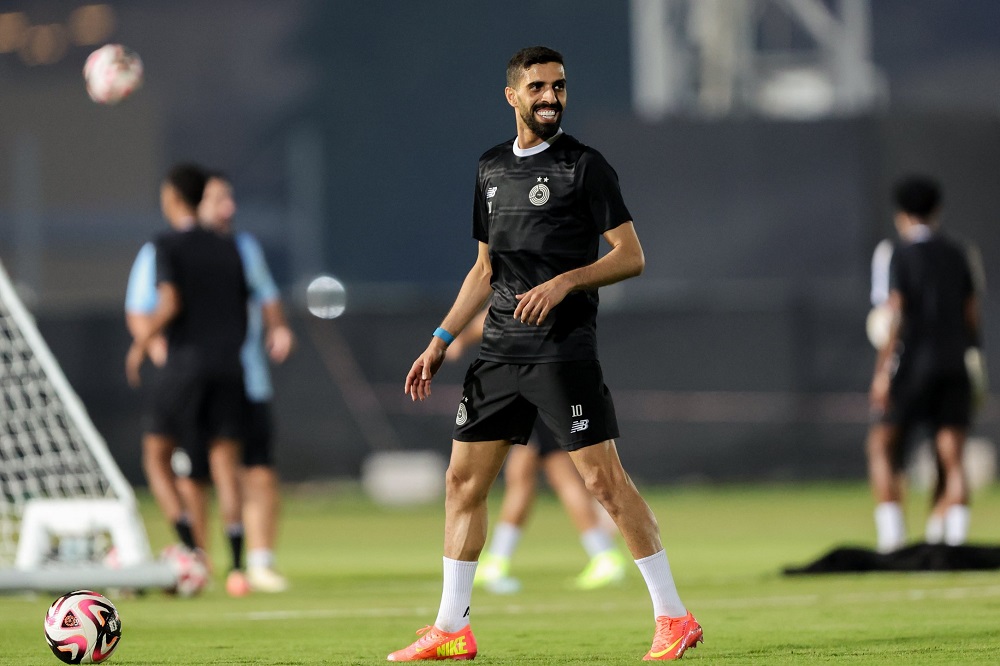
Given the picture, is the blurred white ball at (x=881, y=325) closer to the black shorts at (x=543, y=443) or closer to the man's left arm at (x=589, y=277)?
the black shorts at (x=543, y=443)

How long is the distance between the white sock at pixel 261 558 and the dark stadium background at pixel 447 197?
34.8ft

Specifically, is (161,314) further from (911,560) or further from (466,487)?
(911,560)

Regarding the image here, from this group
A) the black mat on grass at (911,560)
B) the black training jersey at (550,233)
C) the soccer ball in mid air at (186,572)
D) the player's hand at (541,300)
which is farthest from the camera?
the black mat on grass at (911,560)

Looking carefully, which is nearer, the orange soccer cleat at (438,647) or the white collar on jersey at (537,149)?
the orange soccer cleat at (438,647)

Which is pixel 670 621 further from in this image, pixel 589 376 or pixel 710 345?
pixel 710 345

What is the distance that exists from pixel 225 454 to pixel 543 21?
97.7 feet

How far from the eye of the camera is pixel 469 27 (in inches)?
1569

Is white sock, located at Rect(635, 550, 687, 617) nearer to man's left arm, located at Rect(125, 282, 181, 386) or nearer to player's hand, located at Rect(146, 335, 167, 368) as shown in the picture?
man's left arm, located at Rect(125, 282, 181, 386)

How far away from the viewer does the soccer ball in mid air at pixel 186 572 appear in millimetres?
9844

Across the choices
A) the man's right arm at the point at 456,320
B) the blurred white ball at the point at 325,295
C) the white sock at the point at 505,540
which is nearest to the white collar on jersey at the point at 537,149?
the man's right arm at the point at 456,320

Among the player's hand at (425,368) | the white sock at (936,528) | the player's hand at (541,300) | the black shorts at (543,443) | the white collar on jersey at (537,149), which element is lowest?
the white sock at (936,528)

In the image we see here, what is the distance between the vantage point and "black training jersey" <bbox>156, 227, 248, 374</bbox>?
1048 centimetres

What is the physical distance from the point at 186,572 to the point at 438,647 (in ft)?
11.9

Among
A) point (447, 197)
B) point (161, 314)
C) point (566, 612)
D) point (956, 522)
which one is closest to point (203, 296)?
point (161, 314)
